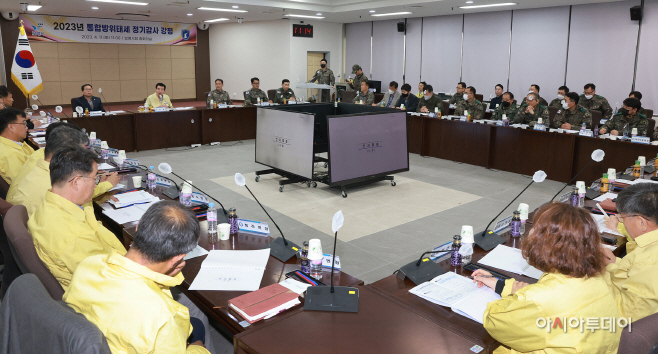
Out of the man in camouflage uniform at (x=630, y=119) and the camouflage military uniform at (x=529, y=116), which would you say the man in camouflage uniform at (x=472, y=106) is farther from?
the man in camouflage uniform at (x=630, y=119)

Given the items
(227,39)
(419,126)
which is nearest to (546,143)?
(419,126)

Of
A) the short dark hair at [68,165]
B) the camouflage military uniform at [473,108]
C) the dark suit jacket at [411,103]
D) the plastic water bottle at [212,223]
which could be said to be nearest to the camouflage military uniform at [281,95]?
the dark suit jacket at [411,103]

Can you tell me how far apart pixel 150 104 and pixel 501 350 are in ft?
28.3

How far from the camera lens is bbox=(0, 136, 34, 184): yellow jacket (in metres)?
4.01

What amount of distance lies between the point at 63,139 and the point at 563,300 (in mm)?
3268

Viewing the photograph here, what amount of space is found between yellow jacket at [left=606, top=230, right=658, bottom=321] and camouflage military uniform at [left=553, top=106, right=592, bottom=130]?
18.1 feet

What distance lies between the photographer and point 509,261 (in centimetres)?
247

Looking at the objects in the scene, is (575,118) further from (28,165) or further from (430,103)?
(28,165)

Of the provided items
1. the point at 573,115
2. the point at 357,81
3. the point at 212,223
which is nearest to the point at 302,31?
the point at 357,81

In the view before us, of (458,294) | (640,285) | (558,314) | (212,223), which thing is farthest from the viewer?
(212,223)

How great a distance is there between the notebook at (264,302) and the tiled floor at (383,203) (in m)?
0.95

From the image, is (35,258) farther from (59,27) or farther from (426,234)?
(59,27)

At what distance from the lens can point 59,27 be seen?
13.1m

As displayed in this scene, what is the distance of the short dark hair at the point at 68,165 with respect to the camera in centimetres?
239
